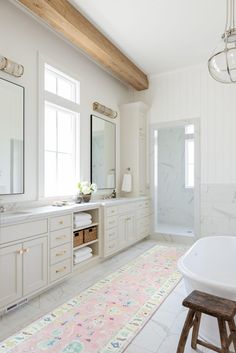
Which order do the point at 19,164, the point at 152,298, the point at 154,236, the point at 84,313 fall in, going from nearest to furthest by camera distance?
1. the point at 84,313
2. the point at 152,298
3. the point at 19,164
4. the point at 154,236

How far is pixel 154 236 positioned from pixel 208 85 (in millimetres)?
2982

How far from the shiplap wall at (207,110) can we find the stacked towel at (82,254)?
238 cm

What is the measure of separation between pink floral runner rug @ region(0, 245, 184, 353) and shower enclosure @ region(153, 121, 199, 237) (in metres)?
2.14

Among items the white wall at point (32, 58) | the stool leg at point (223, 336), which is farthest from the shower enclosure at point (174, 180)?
the stool leg at point (223, 336)

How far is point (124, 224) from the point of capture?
3.95 m

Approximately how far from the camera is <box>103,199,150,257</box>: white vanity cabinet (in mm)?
3520

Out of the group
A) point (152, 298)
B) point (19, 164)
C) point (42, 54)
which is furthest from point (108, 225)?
point (42, 54)

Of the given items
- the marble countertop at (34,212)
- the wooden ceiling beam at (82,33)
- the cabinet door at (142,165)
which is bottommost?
the marble countertop at (34,212)

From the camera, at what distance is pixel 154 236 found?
4.85 meters

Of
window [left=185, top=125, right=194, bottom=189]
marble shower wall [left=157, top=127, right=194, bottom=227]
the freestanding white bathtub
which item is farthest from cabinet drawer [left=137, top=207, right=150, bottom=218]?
the freestanding white bathtub

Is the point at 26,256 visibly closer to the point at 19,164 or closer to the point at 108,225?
the point at 19,164

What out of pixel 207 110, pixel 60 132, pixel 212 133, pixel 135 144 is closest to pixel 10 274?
pixel 60 132

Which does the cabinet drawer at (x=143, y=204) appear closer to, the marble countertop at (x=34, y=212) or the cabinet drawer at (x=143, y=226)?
the cabinet drawer at (x=143, y=226)

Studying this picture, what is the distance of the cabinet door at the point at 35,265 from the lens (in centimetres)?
228
